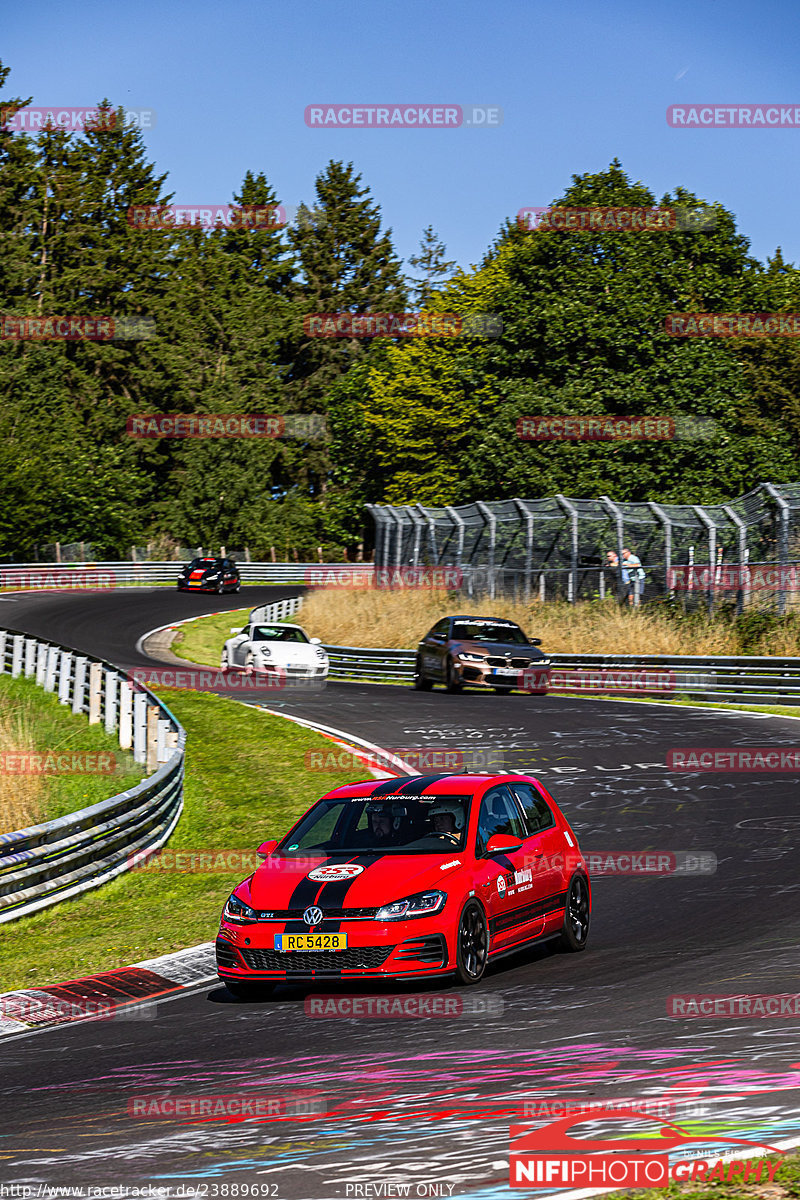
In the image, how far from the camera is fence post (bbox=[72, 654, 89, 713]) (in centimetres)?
2480

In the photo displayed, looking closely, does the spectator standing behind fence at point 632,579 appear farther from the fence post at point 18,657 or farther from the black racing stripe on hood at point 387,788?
the black racing stripe on hood at point 387,788

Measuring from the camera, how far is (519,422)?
5478cm

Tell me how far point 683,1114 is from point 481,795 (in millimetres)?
4476

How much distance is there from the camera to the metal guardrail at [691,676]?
2819 cm

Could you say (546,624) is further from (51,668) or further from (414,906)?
(414,906)

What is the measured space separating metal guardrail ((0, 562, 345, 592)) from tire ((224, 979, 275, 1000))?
5827 cm

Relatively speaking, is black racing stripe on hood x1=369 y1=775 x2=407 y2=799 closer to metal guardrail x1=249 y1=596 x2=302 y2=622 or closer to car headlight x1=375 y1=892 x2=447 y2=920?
car headlight x1=375 y1=892 x2=447 y2=920

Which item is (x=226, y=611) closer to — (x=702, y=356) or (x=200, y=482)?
(x=702, y=356)

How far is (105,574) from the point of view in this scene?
2842 inches

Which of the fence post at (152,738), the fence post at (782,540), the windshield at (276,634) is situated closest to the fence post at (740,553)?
the fence post at (782,540)

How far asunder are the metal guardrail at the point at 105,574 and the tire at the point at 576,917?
57741 millimetres

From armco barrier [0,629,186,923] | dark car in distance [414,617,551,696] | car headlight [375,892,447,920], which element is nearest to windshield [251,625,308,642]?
dark car in distance [414,617,551,696]

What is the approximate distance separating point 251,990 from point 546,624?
26.5 meters

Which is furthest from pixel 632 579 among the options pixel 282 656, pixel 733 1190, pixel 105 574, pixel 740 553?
pixel 105 574
